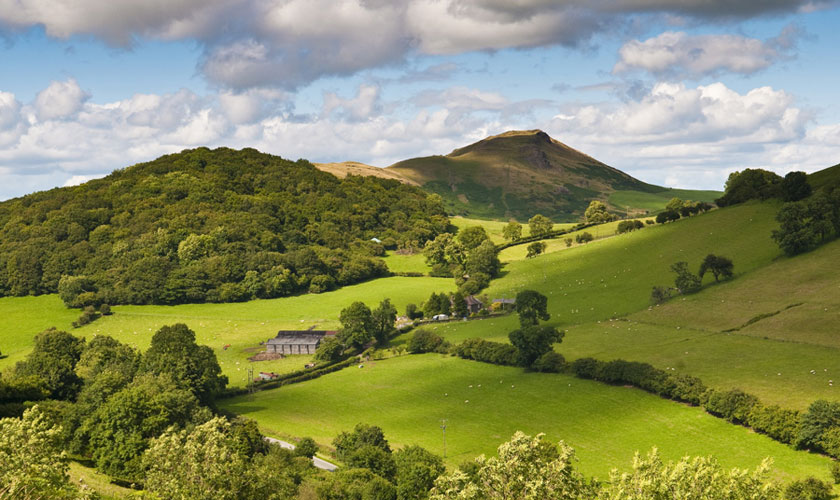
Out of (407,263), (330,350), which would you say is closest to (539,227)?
(407,263)

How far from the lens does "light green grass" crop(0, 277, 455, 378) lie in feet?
379

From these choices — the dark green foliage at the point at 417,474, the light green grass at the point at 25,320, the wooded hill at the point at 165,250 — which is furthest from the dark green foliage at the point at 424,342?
the light green grass at the point at 25,320

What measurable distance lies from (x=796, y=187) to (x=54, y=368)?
130 metres

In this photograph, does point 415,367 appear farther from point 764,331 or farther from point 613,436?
point 764,331

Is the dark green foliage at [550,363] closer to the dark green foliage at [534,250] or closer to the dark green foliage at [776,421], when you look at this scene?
the dark green foliage at [776,421]

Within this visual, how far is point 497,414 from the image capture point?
8031 centimetres

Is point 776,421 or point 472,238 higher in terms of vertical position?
point 472,238

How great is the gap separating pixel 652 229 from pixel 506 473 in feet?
416

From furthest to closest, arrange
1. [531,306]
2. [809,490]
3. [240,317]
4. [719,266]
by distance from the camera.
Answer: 1. [240,317]
2. [719,266]
3. [531,306]
4. [809,490]

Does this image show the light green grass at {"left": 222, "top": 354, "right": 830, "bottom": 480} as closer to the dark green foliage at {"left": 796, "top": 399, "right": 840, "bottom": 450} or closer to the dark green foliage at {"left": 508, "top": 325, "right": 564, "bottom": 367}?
the dark green foliage at {"left": 796, "top": 399, "right": 840, "bottom": 450}

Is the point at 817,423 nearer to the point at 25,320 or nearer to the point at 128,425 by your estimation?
the point at 128,425

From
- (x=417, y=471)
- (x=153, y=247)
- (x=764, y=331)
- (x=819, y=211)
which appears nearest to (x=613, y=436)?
(x=417, y=471)

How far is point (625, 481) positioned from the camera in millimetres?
37281

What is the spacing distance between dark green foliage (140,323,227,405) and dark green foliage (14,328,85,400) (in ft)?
25.8
